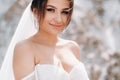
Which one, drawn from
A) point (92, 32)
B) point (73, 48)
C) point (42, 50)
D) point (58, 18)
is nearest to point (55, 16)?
point (58, 18)

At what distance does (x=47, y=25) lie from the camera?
1.42 m

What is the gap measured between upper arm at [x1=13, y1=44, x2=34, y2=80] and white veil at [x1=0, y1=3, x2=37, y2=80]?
103 millimetres

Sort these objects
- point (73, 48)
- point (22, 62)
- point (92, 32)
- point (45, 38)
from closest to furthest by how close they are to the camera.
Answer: point (22, 62)
point (45, 38)
point (73, 48)
point (92, 32)

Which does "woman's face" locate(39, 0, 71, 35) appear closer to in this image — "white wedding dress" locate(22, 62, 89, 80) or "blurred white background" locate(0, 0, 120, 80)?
"white wedding dress" locate(22, 62, 89, 80)

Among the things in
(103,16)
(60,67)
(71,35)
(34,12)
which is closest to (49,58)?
(60,67)

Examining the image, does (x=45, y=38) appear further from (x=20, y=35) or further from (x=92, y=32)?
(x=92, y=32)

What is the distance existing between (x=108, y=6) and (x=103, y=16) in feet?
0.49

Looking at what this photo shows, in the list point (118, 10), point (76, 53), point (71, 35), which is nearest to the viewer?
point (76, 53)

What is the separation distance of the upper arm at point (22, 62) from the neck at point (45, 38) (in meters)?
0.07

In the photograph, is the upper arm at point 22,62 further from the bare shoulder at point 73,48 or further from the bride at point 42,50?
the bare shoulder at point 73,48

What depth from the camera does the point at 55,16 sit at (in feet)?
4.60

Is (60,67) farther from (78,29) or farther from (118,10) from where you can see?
(118,10)

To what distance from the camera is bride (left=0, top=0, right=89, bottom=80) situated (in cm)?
138

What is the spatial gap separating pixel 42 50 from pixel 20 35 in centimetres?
15
